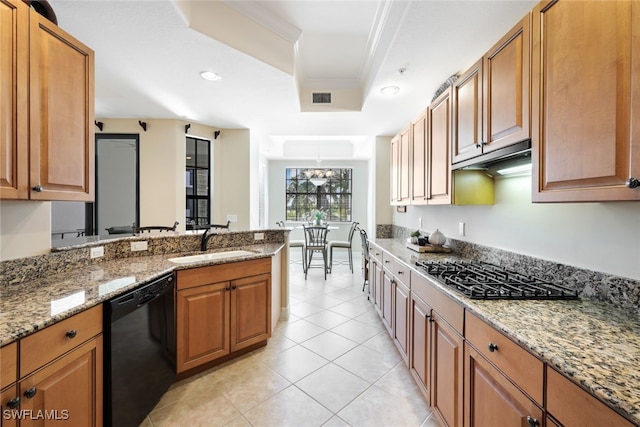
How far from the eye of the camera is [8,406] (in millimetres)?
903

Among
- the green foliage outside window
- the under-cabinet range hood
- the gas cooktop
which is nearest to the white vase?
the gas cooktop

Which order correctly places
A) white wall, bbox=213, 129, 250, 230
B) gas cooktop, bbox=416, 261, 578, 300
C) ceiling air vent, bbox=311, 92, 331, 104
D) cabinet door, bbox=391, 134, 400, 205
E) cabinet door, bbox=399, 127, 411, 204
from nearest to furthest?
gas cooktop, bbox=416, 261, 578, 300 < cabinet door, bbox=399, 127, 411, 204 < ceiling air vent, bbox=311, 92, 331, 104 < cabinet door, bbox=391, 134, 400, 205 < white wall, bbox=213, 129, 250, 230

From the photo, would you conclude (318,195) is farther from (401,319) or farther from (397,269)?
(401,319)

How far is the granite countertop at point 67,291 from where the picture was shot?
1.01 meters

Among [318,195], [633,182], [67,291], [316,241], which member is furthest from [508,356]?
[318,195]

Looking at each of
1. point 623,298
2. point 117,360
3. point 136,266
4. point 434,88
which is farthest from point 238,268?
point 434,88

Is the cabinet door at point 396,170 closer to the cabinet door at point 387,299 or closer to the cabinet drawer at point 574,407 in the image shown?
the cabinet door at point 387,299

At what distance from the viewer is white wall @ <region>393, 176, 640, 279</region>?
1159mm

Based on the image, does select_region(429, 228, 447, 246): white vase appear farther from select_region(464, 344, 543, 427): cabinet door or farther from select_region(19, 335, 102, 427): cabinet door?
select_region(19, 335, 102, 427): cabinet door

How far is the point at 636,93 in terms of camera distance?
2.80 ft

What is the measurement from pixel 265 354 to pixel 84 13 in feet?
9.14

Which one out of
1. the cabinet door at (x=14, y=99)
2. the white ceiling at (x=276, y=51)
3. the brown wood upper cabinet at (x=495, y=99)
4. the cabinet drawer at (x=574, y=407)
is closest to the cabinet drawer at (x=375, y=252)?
the brown wood upper cabinet at (x=495, y=99)

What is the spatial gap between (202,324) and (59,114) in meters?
1.58

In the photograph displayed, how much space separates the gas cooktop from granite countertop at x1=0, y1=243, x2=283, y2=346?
1653 mm
